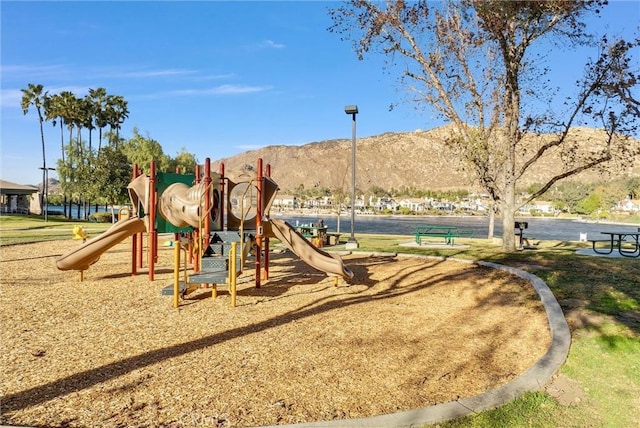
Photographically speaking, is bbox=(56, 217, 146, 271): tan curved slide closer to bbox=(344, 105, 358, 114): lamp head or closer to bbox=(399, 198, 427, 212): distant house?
bbox=(344, 105, 358, 114): lamp head

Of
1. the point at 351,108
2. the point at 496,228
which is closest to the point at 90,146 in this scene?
the point at 351,108

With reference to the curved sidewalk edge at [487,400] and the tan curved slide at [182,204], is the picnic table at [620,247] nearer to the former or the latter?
the curved sidewalk edge at [487,400]

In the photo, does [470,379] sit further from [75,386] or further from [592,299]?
[592,299]

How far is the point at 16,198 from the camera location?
204 feet

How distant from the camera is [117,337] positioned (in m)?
6.39

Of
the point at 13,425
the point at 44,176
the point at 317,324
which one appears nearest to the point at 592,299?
the point at 317,324

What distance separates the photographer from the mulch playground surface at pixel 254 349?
4227mm

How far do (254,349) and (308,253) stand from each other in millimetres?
4095

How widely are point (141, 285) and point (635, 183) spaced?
615 ft

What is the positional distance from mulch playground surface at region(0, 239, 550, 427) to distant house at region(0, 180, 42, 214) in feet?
180

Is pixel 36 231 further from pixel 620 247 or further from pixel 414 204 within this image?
pixel 414 204

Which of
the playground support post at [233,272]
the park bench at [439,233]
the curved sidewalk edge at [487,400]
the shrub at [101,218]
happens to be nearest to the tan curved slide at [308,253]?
the playground support post at [233,272]

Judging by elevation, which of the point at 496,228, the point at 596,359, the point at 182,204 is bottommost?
the point at 496,228

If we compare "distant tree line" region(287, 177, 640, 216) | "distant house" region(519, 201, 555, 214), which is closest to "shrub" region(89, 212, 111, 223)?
"distant tree line" region(287, 177, 640, 216)
